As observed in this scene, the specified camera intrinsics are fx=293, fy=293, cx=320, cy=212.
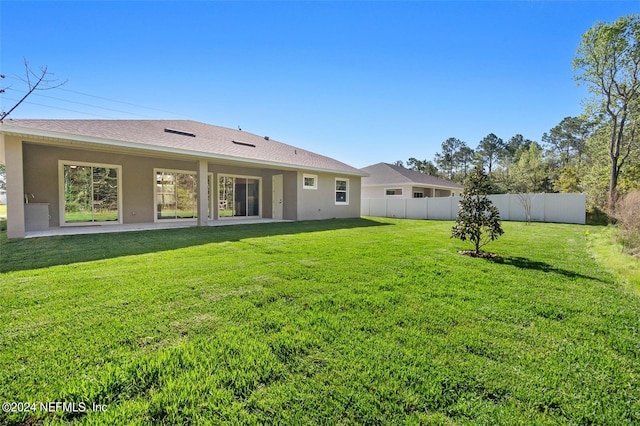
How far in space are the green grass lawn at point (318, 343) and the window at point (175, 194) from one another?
25.6ft

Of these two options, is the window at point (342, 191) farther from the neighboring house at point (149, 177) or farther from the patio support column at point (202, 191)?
the patio support column at point (202, 191)

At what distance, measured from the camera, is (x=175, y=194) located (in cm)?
1345

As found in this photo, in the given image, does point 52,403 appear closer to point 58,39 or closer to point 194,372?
point 194,372

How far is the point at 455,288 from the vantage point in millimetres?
4410

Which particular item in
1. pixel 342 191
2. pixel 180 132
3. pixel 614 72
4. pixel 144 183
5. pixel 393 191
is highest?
pixel 614 72

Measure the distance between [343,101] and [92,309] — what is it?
595 inches

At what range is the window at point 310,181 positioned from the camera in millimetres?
15518

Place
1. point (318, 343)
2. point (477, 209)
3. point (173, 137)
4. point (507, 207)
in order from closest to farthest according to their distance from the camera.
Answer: point (318, 343) < point (477, 209) < point (173, 137) < point (507, 207)

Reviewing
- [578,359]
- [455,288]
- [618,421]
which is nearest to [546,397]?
[618,421]

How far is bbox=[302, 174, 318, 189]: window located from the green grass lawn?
1036cm

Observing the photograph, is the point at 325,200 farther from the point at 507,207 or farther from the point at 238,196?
the point at 507,207

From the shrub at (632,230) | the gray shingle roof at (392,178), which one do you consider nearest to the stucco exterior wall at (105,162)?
the shrub at (632,230)

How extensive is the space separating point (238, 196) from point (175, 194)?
320cm

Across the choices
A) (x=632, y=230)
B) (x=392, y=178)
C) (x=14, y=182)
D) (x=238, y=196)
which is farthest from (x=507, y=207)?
(x=14, y=182)
